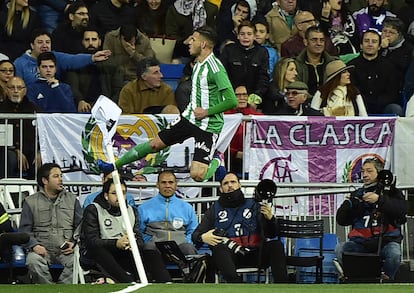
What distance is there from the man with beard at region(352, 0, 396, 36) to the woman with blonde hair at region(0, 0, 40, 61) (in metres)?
5.09

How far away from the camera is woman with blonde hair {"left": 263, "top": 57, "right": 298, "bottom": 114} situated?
21.3 metres

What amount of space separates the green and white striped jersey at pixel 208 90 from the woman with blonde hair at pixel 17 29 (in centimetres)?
490

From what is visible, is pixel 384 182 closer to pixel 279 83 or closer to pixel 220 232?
pixel 220 232

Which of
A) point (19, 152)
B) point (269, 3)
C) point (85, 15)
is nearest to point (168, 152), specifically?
point (19, 152)

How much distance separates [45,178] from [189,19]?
241 inches

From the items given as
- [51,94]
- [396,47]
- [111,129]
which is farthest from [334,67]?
[111,129]

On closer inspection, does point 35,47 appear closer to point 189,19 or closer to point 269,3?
point 189,19

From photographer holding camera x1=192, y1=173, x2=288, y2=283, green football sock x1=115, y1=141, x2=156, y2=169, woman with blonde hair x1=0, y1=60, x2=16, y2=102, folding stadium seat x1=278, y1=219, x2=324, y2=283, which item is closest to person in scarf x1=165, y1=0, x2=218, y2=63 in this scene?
woman with blonde hair x1=0, y1=60, x2=16, y2=102

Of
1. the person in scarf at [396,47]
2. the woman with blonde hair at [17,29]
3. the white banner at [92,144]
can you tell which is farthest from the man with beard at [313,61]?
the woman with blonde hair at [17,29]

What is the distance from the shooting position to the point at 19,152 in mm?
19578

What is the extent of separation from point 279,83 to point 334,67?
834 mm

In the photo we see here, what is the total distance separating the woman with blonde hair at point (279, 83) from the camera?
69.8ft

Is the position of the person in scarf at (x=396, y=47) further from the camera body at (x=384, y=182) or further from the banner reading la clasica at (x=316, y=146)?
the camera body at (x=384, y=182)

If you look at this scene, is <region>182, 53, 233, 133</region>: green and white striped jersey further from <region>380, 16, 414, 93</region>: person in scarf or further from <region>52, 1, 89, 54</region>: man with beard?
<region>380, 16, 414, 93</region>: person in scarf
